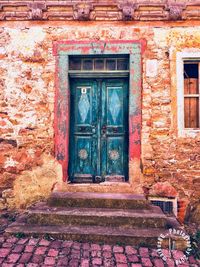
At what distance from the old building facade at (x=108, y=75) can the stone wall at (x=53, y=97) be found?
2 cm

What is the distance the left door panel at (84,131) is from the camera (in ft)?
16.2

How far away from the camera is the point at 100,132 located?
194 inches

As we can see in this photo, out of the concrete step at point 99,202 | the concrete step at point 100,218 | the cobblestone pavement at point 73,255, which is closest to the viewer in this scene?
the cobblestone pavement at point 73,255

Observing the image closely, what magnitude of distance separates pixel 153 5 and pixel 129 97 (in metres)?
1.86

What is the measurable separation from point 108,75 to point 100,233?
9.99 feet

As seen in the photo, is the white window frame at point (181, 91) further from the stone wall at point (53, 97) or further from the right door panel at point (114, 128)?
the right door panel at point (114, 128)

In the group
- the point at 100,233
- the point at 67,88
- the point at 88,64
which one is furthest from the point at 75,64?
the point at 100,233

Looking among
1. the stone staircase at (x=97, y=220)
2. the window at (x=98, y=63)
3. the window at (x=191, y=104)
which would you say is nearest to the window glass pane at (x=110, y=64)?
the window at (x=98, y=63)

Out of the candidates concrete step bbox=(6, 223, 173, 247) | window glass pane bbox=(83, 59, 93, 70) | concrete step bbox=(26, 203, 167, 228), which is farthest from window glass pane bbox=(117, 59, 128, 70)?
concrete step bbox=(6, 223, 173, 247)

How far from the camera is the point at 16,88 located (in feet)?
15.5

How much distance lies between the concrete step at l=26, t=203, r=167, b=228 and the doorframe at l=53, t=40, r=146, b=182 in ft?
3.37

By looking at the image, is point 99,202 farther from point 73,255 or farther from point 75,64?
point 75,64

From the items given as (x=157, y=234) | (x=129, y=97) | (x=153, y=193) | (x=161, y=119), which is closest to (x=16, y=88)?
(x=129, y=97)

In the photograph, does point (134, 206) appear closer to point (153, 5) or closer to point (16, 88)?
point (16, 88)
